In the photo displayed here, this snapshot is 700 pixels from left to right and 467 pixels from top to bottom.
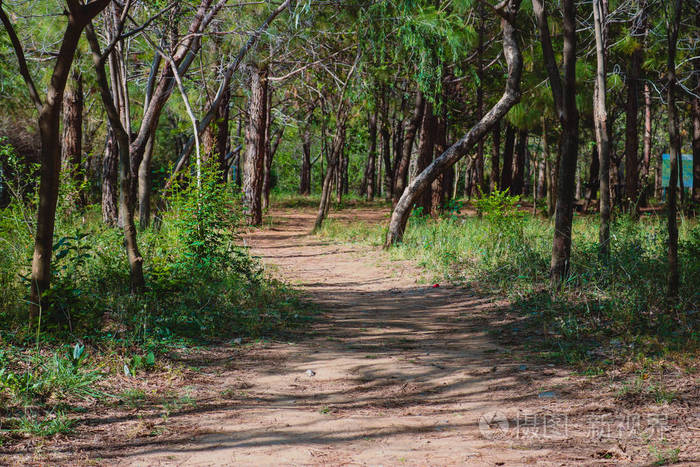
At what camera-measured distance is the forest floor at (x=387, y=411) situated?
9.98 feet

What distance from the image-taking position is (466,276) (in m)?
8.31

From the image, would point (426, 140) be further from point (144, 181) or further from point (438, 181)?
point (144, 181)

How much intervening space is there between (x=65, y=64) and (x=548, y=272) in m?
5.76

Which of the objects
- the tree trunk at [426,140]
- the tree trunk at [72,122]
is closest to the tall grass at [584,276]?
the tree trunk at [426,140]

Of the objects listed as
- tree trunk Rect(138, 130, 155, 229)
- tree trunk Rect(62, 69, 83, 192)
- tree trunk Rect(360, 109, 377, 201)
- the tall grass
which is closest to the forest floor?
the tall grass

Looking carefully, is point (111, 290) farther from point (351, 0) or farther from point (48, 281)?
point (351, 0)

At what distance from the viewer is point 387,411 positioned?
376 cm

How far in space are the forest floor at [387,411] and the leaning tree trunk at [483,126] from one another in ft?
15.9

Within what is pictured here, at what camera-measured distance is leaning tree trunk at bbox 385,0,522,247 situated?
29.2ft

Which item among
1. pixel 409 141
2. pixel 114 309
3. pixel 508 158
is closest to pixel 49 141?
pixel 114 309

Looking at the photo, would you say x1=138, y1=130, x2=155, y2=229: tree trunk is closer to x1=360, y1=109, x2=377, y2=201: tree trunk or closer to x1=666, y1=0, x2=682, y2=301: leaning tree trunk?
x1=666, y1=0, x2=682, y2=301: leaning tree trunk

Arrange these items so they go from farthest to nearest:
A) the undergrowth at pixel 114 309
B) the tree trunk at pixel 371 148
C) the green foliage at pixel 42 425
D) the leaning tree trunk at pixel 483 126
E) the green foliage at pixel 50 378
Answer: the tree trunk at pixel 371 148 < the leaning tree trunk at pixel 483 126 < the undergrowth at pixel 114 309 < the green foliage at pixel 50 378 < the green foliage at pixel 42 425

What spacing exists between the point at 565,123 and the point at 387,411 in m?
4.43

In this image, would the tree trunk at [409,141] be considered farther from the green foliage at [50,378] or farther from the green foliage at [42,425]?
the green foliage at [42,425]
